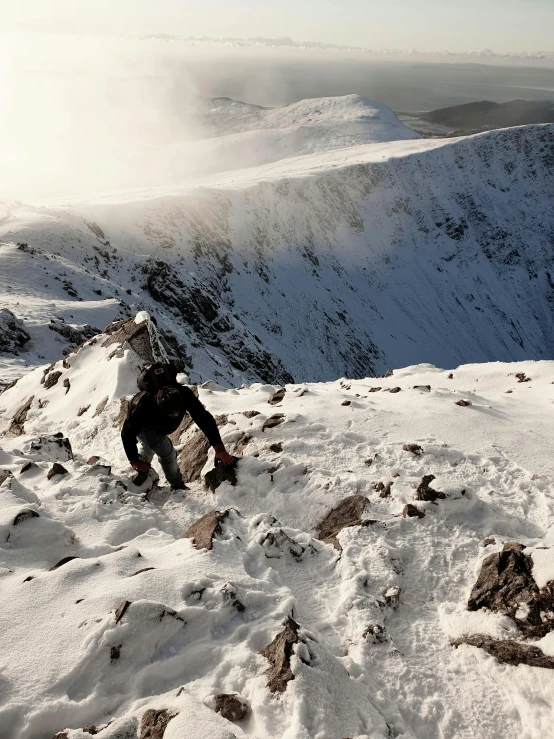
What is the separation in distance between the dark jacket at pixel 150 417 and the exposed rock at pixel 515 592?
4387mm

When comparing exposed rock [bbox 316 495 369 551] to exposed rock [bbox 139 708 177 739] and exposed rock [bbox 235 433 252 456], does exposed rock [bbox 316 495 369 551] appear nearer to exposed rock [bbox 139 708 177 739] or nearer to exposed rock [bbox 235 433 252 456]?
exposed rock [bbox 235 433 252 456]

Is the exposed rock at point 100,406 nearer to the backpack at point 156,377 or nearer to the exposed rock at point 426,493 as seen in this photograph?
the backpack at point 156,377

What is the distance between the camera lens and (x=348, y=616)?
4.57m

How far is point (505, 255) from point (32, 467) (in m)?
120

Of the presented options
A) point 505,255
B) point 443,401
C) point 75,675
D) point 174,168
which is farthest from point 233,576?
point 174,168

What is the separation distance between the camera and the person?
694 cm

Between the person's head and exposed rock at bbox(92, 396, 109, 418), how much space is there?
4.59 meters

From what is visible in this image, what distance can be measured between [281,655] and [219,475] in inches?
154

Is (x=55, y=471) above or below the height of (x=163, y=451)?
below

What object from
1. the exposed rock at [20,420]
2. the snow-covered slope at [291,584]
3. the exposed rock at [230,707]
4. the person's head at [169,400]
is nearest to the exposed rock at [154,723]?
the snow-covered slope at [291,584]

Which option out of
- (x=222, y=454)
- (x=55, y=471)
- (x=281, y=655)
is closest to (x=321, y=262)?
(x=222, y=454)

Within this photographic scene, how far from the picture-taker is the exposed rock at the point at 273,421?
8.69 meters

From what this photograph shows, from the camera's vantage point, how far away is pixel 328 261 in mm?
86938

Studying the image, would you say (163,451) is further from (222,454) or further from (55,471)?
(55,471)
